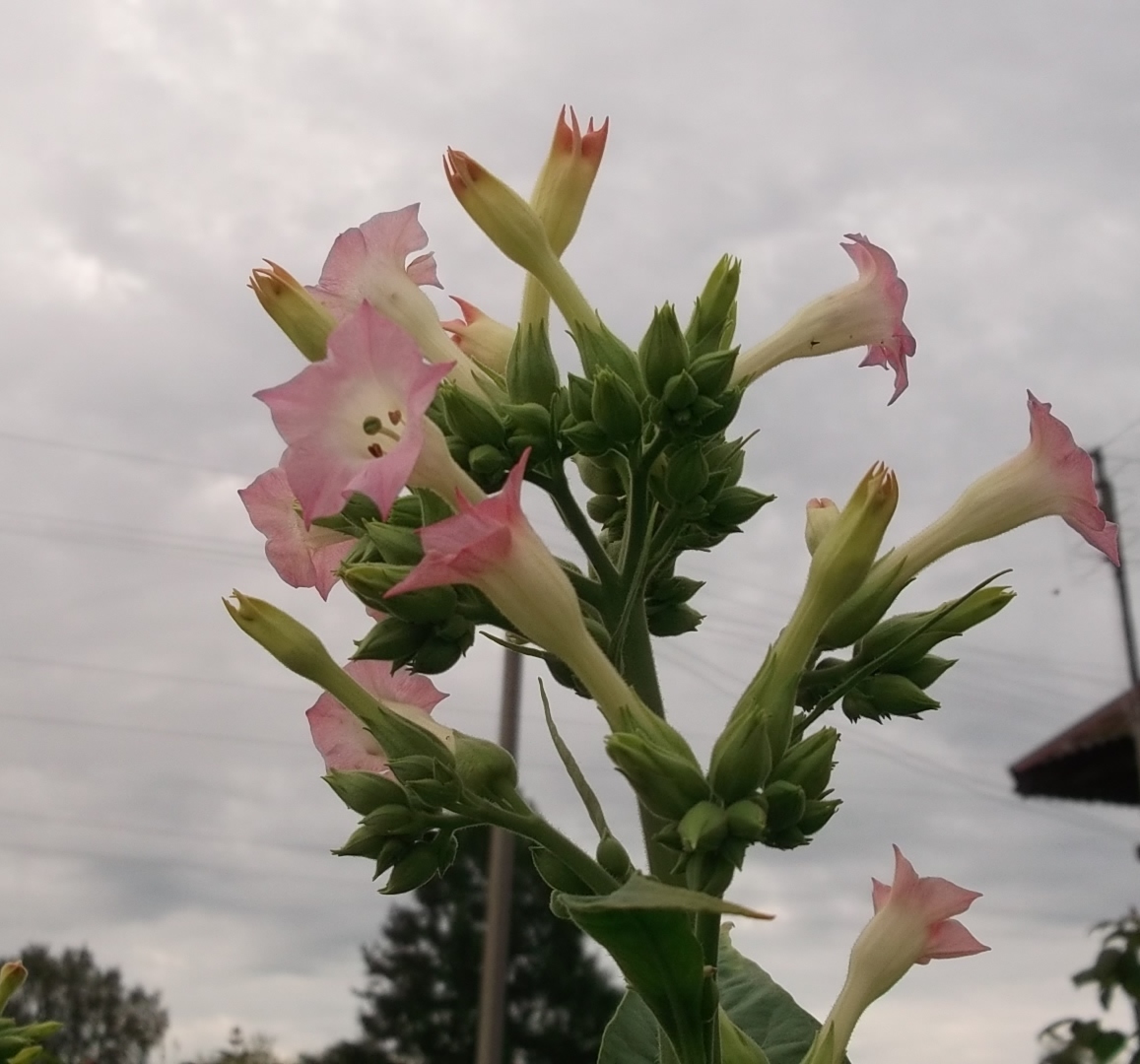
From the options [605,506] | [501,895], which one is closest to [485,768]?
[605,506]

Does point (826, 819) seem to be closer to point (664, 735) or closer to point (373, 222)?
point (664, 735)

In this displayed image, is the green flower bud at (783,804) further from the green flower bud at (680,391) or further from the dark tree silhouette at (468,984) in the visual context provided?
the dark tree silhouette at (468,984)

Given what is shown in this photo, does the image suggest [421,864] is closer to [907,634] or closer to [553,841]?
[553,841]

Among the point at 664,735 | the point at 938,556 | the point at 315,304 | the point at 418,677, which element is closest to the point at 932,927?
the point at 938,556

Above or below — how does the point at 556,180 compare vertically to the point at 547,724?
above

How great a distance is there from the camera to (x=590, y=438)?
178cm

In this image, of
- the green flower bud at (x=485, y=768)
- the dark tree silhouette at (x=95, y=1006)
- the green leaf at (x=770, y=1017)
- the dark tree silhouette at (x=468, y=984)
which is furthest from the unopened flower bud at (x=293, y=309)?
the dark tree silhouette at (x=468, y=984)

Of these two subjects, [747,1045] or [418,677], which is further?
[418,677]

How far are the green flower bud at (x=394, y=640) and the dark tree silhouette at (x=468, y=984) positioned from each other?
34703 mm

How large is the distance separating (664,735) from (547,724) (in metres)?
0.19

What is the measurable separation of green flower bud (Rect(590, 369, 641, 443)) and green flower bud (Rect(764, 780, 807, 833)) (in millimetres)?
503

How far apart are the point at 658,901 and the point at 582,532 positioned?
25.9 inches

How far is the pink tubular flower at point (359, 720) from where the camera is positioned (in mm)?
1967

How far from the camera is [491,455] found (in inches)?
70.9
